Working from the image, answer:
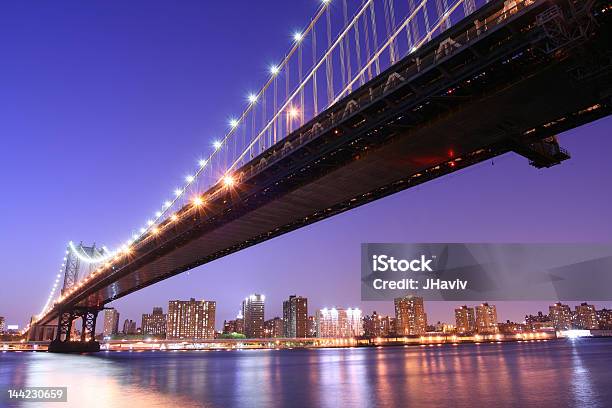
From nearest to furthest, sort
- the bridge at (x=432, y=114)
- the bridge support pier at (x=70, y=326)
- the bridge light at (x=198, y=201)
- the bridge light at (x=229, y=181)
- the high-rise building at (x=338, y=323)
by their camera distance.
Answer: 1. the bridge at (x=432, y=114)
2. the bridge light at (x=229, y=181)
3. the bridge light at (x=198, y=201)
4. the bridge support pier at (x=70, y=326)
5. the high-rise building at (x=338, y=323)

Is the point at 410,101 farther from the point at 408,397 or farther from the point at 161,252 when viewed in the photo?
the point at 161,252

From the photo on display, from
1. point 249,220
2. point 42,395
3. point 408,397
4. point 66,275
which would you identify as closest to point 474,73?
point 408,397

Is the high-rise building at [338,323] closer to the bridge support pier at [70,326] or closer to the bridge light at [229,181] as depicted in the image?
the bridge support pier at [70,326]

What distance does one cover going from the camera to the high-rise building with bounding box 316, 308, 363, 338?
170750 mm

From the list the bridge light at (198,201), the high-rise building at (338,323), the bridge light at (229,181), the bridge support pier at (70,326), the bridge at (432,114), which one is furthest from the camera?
the high-rise building at (338,323)

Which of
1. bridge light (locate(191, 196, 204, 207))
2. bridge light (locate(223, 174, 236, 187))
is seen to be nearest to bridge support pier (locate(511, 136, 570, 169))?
bridge light (locate(223, 174, 236, 187))

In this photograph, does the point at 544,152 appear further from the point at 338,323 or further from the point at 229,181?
the point at 338,323

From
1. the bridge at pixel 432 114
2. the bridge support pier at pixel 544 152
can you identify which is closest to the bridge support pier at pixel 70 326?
the bridge at pixel 432 114

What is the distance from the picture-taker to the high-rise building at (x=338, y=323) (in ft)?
560

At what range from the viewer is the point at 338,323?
175m

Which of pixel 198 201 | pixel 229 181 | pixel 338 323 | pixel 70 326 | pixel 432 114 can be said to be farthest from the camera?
pixel 338 323

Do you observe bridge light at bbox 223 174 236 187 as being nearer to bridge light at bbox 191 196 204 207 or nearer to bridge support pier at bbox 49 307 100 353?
bridge light at bbox 191 196 204 207

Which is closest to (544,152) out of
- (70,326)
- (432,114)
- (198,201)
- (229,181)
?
(432,114)

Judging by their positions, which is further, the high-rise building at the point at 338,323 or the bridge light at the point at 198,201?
the high-rise building at the point at 338,323
